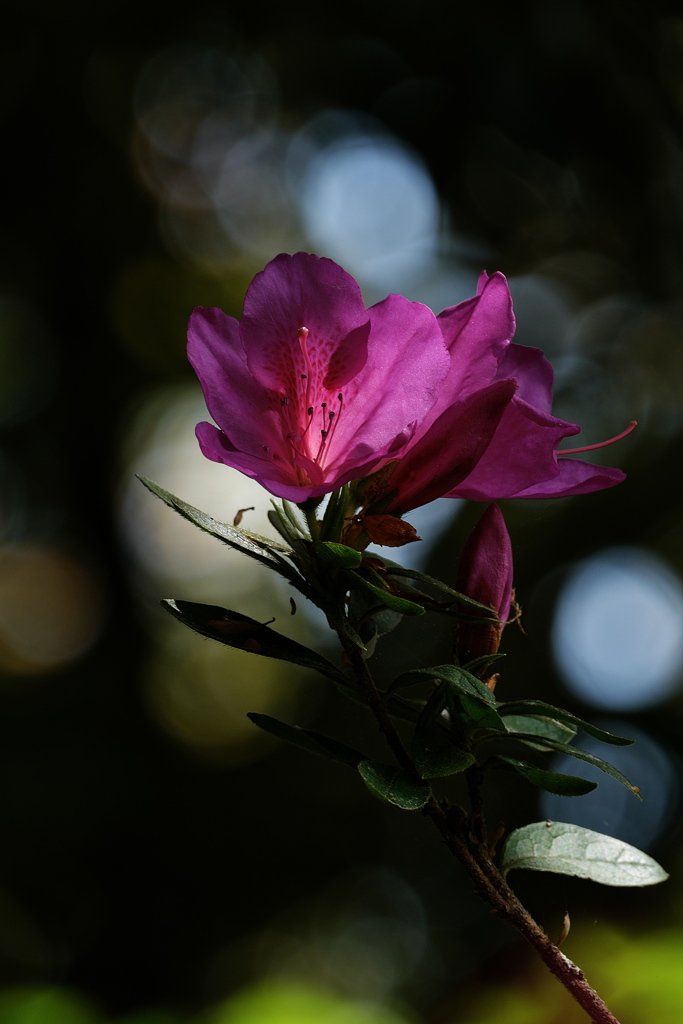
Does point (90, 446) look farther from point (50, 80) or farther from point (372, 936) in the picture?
point (372, 936)

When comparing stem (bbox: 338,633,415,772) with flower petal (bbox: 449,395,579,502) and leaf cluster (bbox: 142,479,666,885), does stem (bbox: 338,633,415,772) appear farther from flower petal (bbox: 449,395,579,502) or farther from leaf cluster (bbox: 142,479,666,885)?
flower petal (bbox: 449,395,579,502)

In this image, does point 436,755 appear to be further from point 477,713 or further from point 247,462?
point 247,462

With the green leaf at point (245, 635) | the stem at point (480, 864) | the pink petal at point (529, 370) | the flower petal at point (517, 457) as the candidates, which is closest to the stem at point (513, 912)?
the stem at point (480, 864)

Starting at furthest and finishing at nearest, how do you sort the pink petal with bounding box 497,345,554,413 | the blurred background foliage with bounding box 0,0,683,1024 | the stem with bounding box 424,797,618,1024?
the blurred background foliage with bounding box 0,0,683,1024
the pink petal with bounding box 497,345,554,413
the stem with bounding box 424,797,618,1024

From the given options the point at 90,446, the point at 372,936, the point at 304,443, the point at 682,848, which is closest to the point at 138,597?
the point at 90,446

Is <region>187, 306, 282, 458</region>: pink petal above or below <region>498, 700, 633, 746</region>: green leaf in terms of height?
above

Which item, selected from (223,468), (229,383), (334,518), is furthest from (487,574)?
(223,468)

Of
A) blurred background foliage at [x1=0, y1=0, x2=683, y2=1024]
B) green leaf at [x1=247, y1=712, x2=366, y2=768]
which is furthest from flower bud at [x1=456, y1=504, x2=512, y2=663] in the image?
blurred background foliage at [x1=0, y1=0, x2=683, y2=1024]
